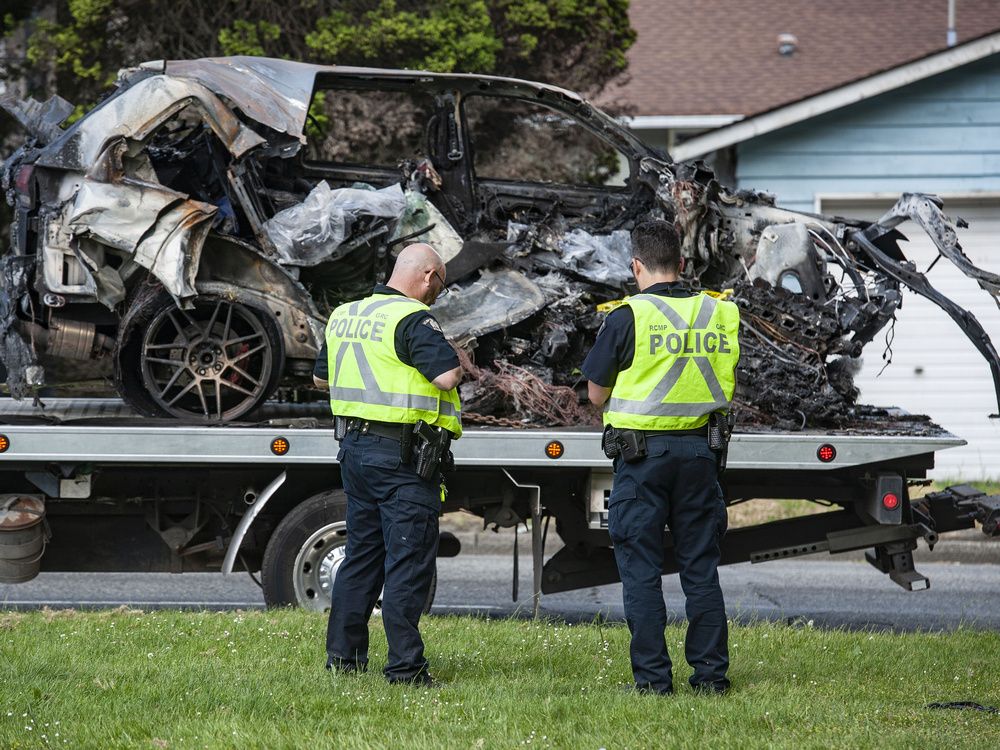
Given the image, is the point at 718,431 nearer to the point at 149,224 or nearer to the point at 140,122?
the point at 149,224

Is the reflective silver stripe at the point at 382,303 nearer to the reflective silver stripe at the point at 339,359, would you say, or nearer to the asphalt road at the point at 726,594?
Answer: the reflective silver stripe at the point at 339,359

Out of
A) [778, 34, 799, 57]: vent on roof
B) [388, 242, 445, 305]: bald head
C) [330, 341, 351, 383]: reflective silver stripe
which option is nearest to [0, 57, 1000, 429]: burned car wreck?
[330, 341, 351, 383]: reflective silver stripe

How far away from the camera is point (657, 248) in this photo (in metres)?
5.21

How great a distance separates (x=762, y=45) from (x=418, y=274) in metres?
11.9

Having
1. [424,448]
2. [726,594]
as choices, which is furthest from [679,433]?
[726,594]

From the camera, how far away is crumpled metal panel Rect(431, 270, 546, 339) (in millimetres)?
7344

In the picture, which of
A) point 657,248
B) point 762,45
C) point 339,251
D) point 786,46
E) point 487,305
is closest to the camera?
point 657,248

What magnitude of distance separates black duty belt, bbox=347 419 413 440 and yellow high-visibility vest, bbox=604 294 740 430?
0.76m

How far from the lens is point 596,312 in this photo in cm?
746

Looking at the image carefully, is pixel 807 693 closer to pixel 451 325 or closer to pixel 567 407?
pixel 567 407

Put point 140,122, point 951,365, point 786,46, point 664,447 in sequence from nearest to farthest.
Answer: point 664,447 → point 140,122 → point 951,365 → point 786,46

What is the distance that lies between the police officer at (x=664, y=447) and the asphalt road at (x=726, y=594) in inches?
85.9

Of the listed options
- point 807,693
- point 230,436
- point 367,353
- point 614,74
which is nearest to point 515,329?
point 230,436

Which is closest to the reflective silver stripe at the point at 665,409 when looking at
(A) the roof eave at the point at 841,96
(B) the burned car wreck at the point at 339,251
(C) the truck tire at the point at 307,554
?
(B) the burned car wreck at the point at 339,251
